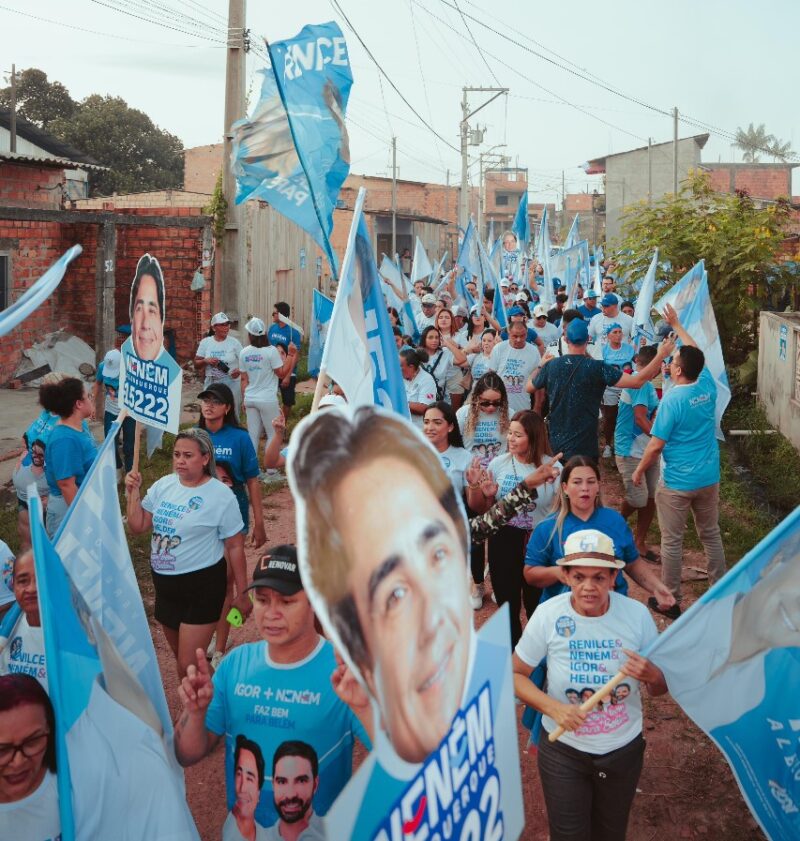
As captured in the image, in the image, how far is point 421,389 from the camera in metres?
8.03

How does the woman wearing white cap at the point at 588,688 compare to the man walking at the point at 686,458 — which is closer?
the woman wearing white cap at the point at 588,688

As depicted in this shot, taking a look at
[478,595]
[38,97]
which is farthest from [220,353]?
[38,97]

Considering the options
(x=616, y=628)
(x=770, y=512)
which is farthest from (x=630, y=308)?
(x=616, y=628)

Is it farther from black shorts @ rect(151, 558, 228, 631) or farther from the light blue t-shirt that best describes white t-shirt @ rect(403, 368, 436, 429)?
black shorts @ rect(151, 558, 228, 631)

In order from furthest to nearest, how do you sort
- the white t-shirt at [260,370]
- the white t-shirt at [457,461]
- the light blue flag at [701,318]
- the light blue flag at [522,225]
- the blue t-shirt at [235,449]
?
the light blue flag at [522,225] → the white t-shirt at [260,370] → the light blue flag at [701,318] → the blue t-shirt at [235,449] → the white t-shirt at [457,461]

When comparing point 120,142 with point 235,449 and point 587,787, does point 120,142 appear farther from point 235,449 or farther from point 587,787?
point 587,787

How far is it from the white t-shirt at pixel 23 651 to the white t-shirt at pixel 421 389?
4.52m

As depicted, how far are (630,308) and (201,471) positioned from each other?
9.53 m

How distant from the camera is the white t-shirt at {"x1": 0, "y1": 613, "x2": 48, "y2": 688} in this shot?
12.0ft

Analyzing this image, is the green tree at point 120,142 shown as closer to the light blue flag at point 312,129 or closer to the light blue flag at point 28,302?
the light blue flag at point 312,129

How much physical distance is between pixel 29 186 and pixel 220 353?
8.78 meters

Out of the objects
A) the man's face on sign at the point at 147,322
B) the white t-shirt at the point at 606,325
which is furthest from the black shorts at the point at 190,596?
the white t-shirt at the point at 606,325

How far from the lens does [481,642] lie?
2568 mm

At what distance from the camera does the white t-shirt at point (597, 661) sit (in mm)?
3576
